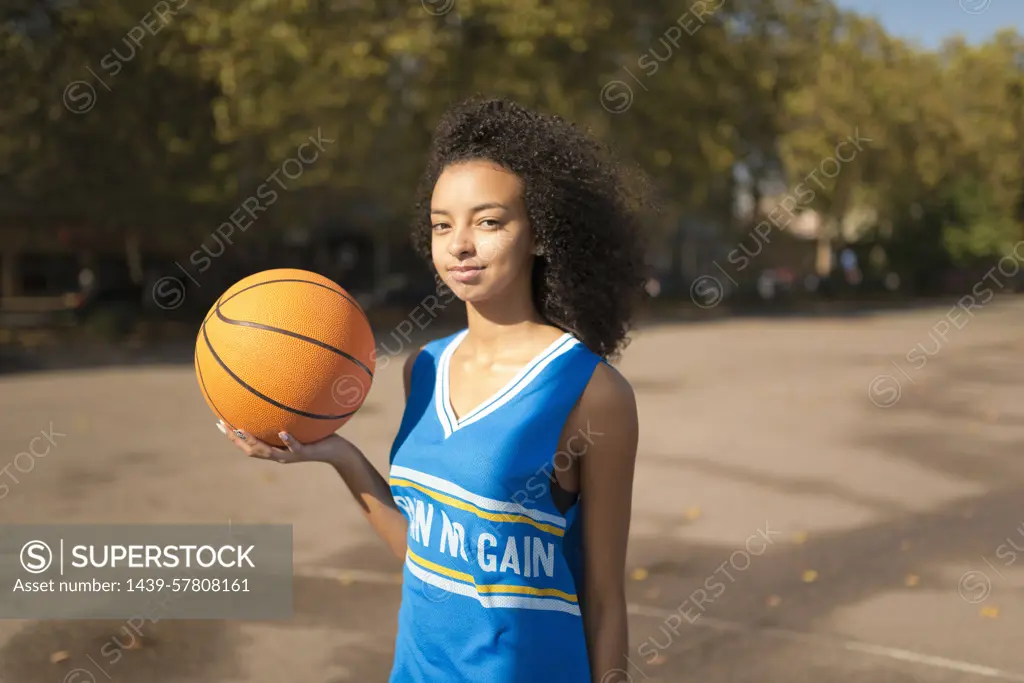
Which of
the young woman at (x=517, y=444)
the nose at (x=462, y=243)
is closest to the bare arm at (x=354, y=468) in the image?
the young woman at (x=517, y=444)

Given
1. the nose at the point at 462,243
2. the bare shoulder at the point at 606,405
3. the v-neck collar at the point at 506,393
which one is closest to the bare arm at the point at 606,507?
the bare shoulder at the point at 606,405

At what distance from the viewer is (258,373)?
2900 millimetres

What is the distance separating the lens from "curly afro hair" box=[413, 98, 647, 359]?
Answer: 249 centimetres

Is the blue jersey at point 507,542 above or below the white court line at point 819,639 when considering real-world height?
above

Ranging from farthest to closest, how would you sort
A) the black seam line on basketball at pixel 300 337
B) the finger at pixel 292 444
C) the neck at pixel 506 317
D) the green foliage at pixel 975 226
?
the green foliage at pixel 975 226
the black seam line on basketball at pixel 300 337
the finger at pixel 292 444
the neck at pixel 506 317

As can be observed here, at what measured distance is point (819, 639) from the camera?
18.6 feet

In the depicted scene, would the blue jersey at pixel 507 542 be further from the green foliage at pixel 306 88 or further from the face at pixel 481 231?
the green foliage at pixel 306 88

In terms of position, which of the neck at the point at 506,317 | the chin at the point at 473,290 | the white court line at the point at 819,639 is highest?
the chin at the point at 473,290

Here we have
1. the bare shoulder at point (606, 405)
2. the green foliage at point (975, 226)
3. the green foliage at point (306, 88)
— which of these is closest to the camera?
the bare shoulder at point (606, 405)

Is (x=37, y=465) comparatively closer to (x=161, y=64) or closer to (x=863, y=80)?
(x=161, y=64)

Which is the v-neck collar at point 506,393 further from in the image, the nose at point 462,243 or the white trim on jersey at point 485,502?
the nose at point 462,243

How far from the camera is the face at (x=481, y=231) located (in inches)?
95.1

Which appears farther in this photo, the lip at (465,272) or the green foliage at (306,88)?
the green foliage at (306,88)

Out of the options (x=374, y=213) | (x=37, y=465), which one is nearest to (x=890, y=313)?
(x=374, y=213)
